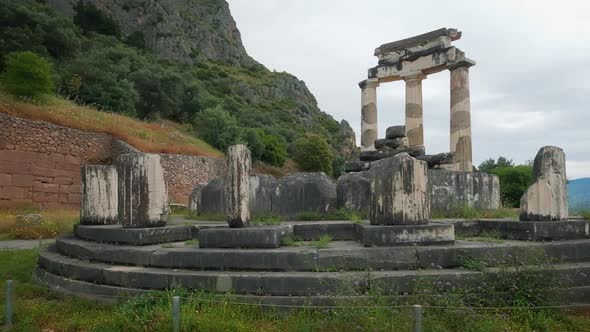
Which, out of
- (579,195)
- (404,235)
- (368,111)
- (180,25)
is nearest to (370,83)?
(368,111)

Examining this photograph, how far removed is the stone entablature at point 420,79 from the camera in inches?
577

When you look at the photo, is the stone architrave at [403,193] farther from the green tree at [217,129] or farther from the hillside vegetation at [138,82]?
the green tree at [217,129]

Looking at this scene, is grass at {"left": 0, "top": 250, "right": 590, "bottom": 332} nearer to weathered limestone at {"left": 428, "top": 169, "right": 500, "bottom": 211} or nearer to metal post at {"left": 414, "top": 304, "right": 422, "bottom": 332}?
metal post at {"left": 414, "top": 304, "right": 422, "bottom": 332}

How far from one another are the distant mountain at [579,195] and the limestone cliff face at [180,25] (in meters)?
59.6

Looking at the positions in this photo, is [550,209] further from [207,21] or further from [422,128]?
[207,21]

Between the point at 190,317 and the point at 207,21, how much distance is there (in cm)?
8973

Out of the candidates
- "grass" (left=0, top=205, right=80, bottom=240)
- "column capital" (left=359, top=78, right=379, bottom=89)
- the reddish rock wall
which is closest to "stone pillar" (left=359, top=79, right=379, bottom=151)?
"column capital" (left=359, top=78, right=379, bottom=89)

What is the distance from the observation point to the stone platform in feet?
16.4

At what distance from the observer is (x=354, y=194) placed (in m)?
8.81

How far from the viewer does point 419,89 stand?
52.9 ft

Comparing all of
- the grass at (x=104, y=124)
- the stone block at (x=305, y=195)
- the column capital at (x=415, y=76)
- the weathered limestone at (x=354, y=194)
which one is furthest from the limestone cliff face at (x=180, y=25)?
the weathered limestone at (x=354, y=194)

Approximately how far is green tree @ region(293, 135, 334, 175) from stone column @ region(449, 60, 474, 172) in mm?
29252

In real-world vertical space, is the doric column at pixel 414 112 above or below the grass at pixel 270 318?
above

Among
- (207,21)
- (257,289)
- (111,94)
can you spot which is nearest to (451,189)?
(257,289)
